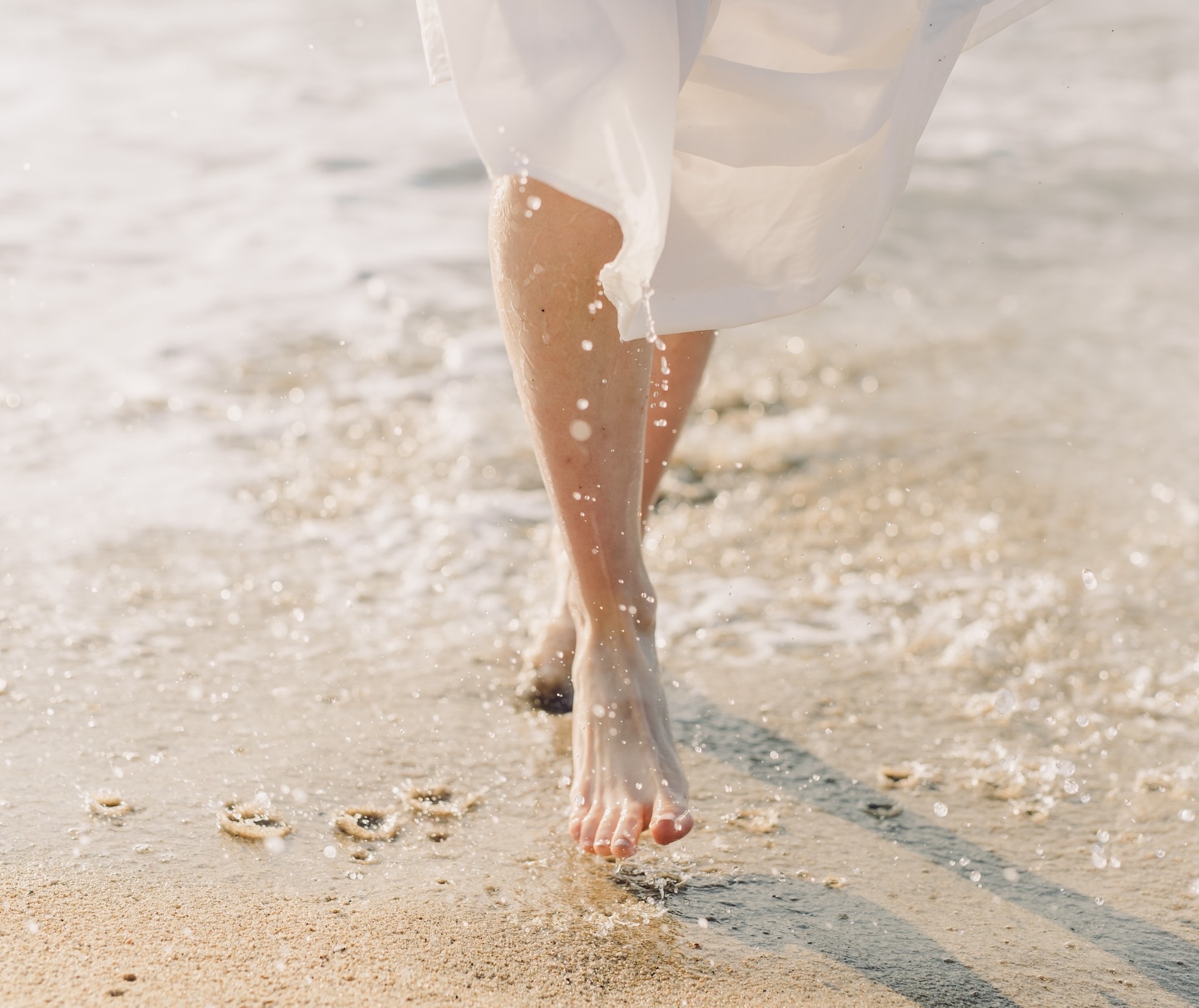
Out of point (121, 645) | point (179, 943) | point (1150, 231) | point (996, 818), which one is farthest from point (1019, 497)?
point (1150, 231)

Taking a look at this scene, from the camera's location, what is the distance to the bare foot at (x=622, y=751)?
1539mm

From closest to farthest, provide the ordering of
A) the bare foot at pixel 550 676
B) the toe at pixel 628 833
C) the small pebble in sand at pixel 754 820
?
the toe at pixel 628 833 < the small pebble in sand at pixel 754 820 < the bare foot at pixel 550 676

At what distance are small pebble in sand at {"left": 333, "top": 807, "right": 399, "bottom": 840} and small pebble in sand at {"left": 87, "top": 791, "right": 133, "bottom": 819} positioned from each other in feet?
0.80

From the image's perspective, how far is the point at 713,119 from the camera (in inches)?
64.2

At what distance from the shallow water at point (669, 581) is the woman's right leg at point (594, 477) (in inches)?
3.1

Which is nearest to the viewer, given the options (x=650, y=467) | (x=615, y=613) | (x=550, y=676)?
(x=615, y=613)

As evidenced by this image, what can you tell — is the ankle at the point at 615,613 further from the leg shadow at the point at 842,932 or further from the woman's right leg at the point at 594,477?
the leg shadow at the point at 842,932

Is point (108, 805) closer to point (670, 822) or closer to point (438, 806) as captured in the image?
point (438, 806)

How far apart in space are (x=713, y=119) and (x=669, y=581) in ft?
2.89

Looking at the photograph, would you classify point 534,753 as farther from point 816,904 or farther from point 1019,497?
point 1019,497

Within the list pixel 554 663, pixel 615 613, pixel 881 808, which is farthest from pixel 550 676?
pixel 881 808

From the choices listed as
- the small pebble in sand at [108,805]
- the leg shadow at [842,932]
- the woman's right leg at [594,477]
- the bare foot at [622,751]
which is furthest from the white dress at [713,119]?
the small pebble in sand at [108,805]

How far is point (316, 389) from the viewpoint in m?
2.91

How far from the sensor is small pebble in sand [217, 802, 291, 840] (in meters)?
1.54
